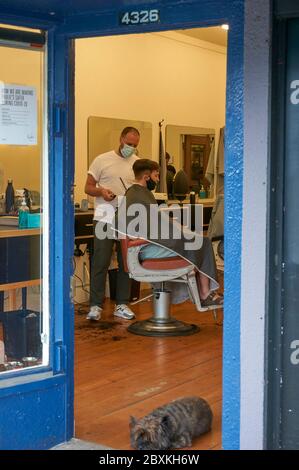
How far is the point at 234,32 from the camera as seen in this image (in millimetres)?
2574

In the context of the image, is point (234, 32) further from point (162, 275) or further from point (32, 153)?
point (162, 275)

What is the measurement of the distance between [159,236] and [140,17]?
255 centimetres

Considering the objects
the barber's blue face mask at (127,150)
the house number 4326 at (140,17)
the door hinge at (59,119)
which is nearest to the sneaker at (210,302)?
the barber's blue face mask at (127,150)

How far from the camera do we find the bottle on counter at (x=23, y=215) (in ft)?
11.4

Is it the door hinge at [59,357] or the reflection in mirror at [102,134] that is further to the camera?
the reflection in mirror at [102,134]

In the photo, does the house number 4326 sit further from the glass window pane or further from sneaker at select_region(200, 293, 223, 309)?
sneaker at select_region(200, 293, 223, 309)

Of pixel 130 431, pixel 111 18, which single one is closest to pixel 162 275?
pixel 130 431

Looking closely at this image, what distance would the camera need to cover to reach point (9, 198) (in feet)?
14.1

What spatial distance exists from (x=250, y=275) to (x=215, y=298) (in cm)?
292

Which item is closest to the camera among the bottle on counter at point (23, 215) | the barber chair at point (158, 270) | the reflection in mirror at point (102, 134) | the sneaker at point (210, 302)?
the bottle on counter at point (23, 215)

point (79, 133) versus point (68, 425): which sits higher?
point (79, 133)

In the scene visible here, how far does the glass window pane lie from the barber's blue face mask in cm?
235

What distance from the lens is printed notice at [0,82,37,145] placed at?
3090 mm

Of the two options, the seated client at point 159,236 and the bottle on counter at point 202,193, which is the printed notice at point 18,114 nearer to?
the seated client at point 159,236
